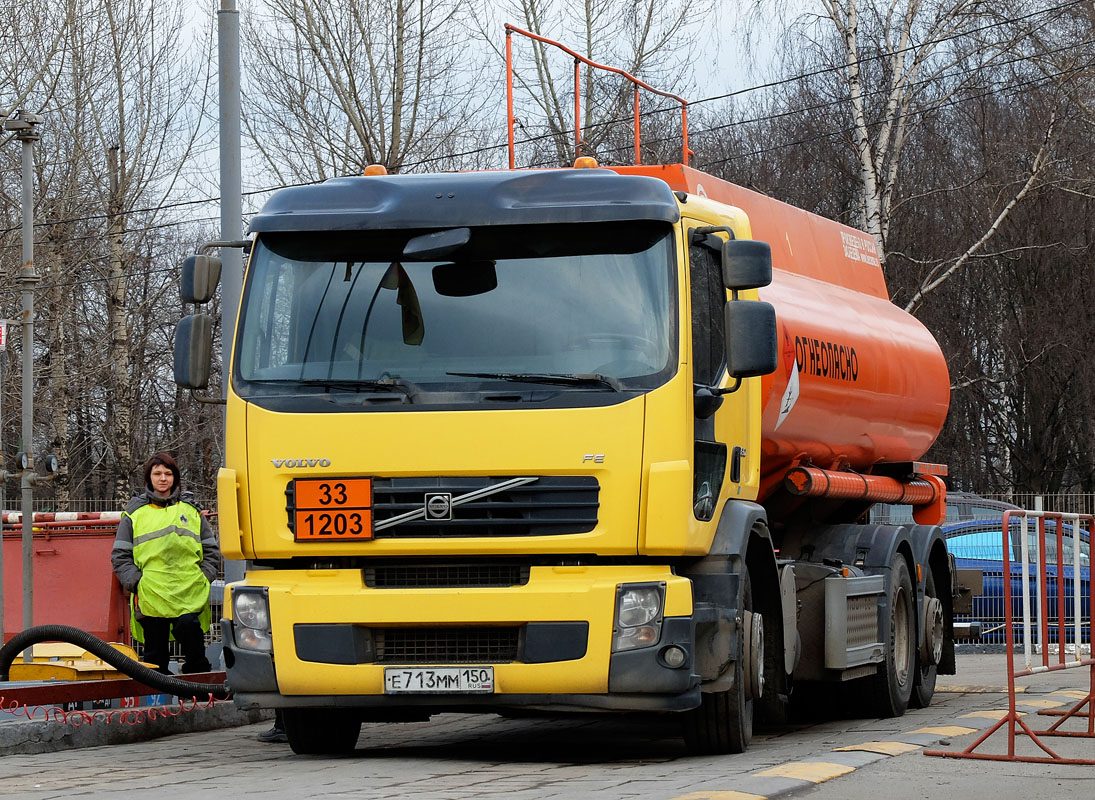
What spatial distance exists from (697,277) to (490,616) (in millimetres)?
1963

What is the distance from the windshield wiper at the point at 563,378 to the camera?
8078 millimetres

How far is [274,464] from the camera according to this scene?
27.0 feet

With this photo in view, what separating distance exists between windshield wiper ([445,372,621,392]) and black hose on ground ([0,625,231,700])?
3492 millimetres

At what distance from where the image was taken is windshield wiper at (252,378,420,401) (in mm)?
8188

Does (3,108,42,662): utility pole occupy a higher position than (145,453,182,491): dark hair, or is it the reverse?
(3,108,42,662): utility pole

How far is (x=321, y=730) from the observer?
366 inches

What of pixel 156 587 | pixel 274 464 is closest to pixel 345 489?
pixel 274 464

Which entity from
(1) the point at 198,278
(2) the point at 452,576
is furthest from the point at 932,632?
(1) the point at 198,278

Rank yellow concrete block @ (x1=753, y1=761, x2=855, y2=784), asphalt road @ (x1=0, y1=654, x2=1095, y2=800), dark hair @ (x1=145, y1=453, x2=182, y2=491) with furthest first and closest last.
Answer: dark hair @ (x1=145, y1=453, x2=182, y2=491)
yellow concrete block @ (x1=753, y1=761, x2=855, y2=784)
asphalt road @ (x1=0, y1=654, x2=1095, y2=800)

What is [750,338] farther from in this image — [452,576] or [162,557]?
[162,557]

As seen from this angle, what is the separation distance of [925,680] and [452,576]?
5471mm

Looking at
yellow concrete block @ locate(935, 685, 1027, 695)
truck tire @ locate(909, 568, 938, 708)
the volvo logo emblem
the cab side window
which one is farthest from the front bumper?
yellow concrete block @ locate(935, 685, 1027, 695)

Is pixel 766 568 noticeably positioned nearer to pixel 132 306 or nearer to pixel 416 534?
pixel 416 534

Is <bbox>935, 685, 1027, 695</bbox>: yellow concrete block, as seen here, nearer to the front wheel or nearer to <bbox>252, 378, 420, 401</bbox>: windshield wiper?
the front wheel
